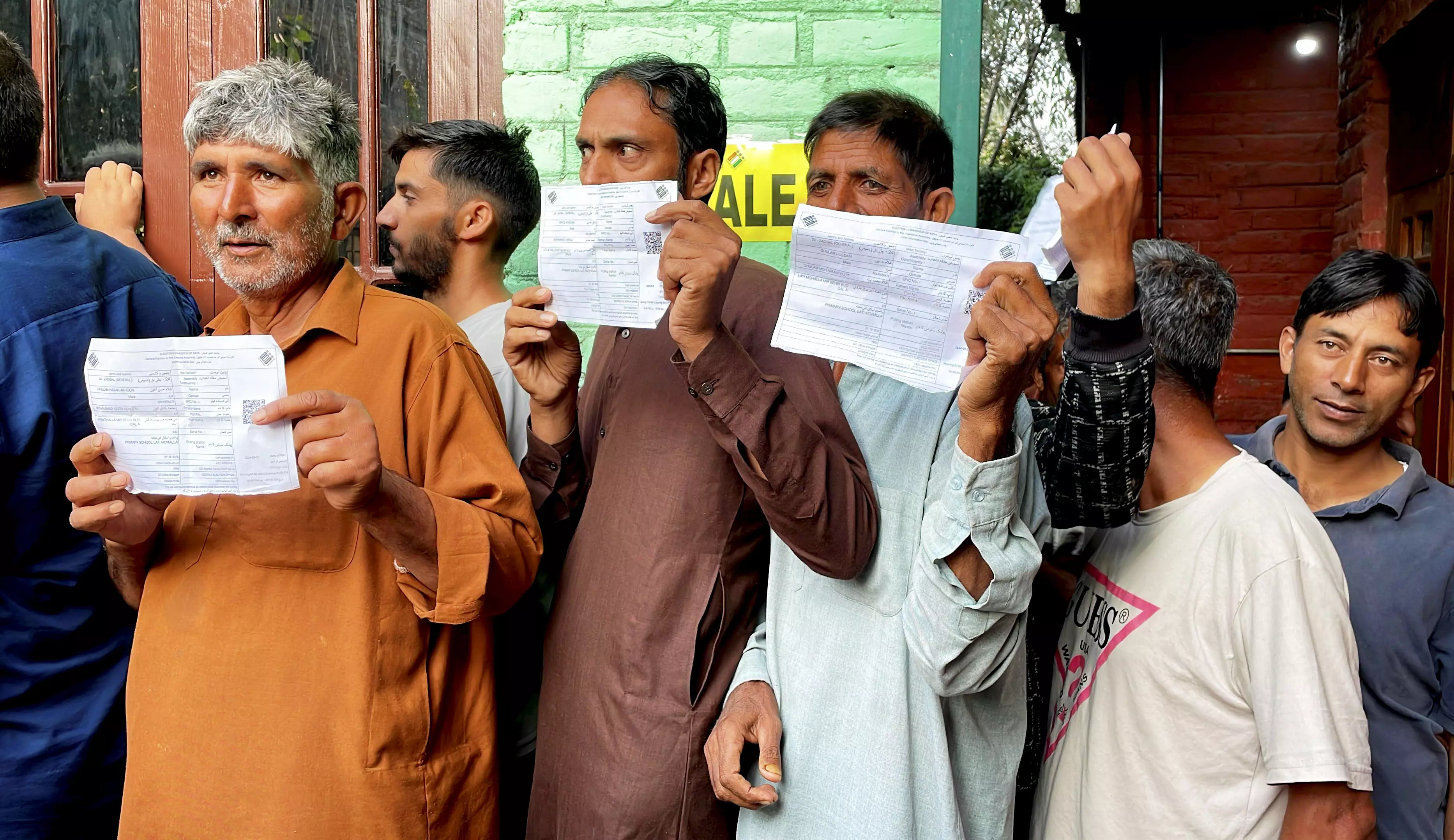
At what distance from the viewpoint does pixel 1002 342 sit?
1.34 metres

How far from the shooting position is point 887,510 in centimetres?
164

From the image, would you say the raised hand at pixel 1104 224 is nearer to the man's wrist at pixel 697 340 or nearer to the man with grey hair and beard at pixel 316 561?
the man's wrist at pixel 697 340

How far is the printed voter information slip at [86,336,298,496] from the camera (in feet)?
4.82

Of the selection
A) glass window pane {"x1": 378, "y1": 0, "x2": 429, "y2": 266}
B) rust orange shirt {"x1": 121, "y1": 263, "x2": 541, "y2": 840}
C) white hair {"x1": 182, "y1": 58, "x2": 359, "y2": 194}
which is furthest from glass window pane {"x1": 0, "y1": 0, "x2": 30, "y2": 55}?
rust orange shirt {"x1": 121, "y1": 263, "x2": 541, "y2": 840}

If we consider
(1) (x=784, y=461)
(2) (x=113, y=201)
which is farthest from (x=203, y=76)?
(1) (x=784, y=461)

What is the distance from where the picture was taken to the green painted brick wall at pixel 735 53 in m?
2.74

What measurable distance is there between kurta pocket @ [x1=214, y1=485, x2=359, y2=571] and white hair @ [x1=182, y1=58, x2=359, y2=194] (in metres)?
0.51

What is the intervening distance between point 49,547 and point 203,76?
A: 1.53m

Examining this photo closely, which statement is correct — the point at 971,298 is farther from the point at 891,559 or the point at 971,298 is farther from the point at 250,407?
the point at 250,407

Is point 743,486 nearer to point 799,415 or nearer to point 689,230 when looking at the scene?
point 799,415

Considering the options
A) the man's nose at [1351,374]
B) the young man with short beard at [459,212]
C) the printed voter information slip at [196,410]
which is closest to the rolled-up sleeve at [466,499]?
the printed voter information slip at [196,410]

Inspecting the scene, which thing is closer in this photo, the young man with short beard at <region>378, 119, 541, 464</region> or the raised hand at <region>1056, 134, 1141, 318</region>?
the raised hand at <region>1056, 134, 1141, 318</region>

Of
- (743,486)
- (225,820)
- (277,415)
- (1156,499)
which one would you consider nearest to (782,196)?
(743,486)

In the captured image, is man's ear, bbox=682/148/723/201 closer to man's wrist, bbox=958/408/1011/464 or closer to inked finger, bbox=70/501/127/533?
man's wrist, bbox=958/408/1011/464
